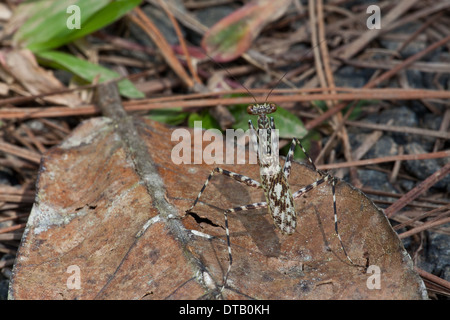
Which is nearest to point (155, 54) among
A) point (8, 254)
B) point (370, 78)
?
point (370, 78)

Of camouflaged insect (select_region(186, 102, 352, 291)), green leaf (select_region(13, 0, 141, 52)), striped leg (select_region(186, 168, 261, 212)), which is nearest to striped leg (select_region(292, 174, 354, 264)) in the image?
camouflaged insect (select_region(186, 102, 352, 291))

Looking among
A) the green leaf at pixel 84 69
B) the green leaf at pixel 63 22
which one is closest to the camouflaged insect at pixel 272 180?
the green leaf at pixel 84 69

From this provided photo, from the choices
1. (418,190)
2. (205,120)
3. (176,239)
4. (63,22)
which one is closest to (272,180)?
(176,239)

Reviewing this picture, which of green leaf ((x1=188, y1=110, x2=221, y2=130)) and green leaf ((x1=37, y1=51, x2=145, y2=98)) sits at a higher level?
green leaf ((x1=37, y1=51, x2=145, y2=98))

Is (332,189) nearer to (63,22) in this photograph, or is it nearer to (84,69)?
(84,69)

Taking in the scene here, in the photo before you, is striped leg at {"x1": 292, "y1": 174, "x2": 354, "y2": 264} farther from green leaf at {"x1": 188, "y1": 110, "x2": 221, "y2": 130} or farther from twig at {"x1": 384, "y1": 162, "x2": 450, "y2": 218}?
green leaf at {"x1": 188, "y1": 110, "x2": 221, "y2": 130}

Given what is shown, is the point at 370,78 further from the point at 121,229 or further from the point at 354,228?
the point at 121,229

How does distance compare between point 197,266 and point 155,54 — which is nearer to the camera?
point 197,266
